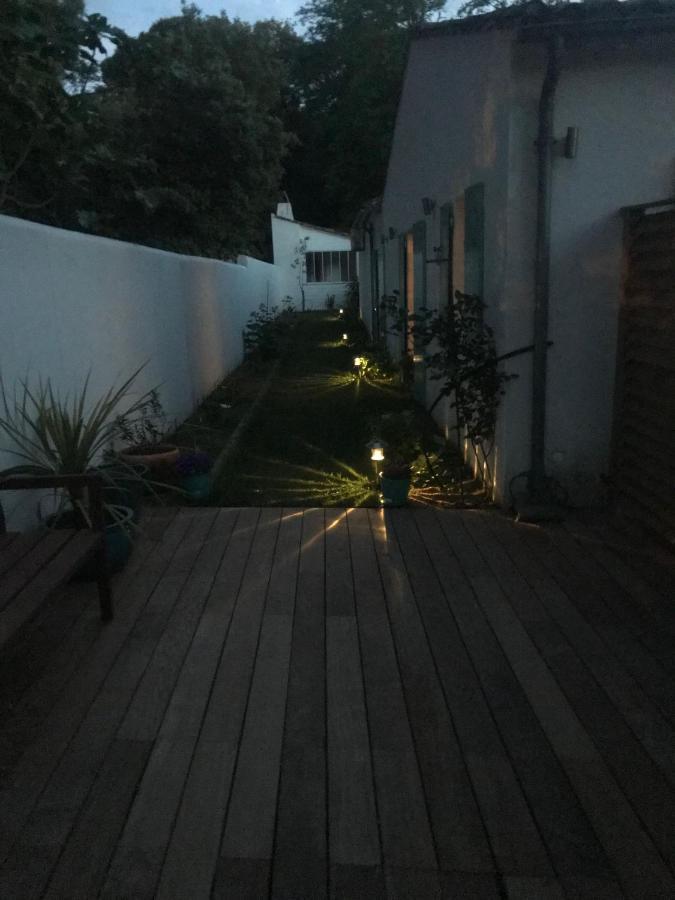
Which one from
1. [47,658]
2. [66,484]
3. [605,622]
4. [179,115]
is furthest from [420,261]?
[179,115]

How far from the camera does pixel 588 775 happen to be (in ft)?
7.86

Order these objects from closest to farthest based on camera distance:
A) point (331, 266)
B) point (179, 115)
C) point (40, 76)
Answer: point (40, 76) → point (179, 115) → point (331, 266)

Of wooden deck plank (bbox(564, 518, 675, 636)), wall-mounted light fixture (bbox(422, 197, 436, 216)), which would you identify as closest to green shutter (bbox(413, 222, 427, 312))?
wall-mounted light fixture (bbox(422, 197, 436, 216))

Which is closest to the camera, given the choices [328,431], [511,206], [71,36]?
[511,206]

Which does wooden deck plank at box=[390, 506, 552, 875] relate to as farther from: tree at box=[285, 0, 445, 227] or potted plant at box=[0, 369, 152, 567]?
tree at box=[285, 0, 445, 227]

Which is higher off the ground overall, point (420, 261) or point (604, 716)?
point (420, 261)

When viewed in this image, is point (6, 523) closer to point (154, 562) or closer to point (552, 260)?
point (154, 562)

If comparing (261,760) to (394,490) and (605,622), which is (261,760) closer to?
(605,622)

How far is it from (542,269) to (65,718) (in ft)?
11.6

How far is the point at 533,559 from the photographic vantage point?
4199 mm

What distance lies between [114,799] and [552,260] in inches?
149

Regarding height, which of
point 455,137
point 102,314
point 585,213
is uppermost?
point 455,137

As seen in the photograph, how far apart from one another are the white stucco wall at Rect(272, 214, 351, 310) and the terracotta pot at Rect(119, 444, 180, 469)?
23544mm

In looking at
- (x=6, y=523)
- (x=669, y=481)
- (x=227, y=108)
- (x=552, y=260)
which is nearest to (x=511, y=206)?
(x=552, y=260)
